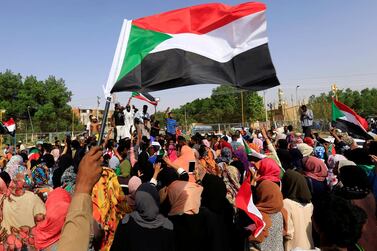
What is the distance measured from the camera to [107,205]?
4.10 meters

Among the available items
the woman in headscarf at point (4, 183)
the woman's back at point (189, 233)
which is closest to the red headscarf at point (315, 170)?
the woman's back at point (189, 233)

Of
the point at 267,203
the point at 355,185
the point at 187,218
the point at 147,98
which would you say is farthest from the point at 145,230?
the point at 147,98

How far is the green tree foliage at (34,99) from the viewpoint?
5728 centimetres

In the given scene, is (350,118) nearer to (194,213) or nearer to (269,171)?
(269,171)

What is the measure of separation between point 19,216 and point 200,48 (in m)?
2.91

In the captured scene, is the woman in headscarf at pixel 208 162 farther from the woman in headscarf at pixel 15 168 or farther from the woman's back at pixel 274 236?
the woman in headscarf at pixel 15 168

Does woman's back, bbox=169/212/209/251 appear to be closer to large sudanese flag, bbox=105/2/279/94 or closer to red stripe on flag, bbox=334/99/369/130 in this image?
large sudanese flag, bbox=105/2/279/94

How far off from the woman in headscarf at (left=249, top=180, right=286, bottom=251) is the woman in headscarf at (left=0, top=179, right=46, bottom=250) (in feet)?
8.30

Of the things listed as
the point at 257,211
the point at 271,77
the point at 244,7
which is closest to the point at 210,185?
the point at 257,211

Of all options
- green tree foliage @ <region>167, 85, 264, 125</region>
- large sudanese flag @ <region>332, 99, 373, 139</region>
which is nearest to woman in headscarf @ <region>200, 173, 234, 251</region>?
large sudanese flag @ <region>332, 99, 373, 139</region>

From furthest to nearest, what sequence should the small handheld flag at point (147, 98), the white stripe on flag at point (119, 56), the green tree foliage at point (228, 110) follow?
the green tree foliage at point (228, 110), the small handheld flag at point (147, 98), the white stripe on flag at point (119, 56)

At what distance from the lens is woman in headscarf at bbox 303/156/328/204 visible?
4973 mm

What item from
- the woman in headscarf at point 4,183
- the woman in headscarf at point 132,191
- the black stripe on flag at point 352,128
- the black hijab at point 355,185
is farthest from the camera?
the black stripe on flag at point 352,128

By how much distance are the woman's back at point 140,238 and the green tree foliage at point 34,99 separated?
56.1 m
